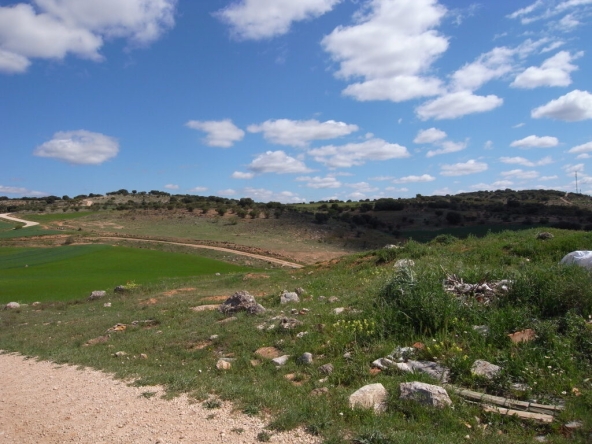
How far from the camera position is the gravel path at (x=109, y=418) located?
5.47 m

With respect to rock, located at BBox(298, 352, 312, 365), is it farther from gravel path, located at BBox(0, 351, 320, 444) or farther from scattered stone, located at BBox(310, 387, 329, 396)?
gravel path, located at BBox(0, 351, 320, 444)

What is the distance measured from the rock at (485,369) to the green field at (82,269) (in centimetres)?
2213

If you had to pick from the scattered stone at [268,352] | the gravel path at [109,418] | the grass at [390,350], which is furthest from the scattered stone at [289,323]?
the gravel path at [109,418]

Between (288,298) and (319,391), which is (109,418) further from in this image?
(288,298)

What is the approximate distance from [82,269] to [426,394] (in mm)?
37021

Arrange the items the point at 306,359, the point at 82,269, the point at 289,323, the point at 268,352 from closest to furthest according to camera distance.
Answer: the point at 306,359 < the point at 268,352 < the point at 289,323 < the point at 82,269

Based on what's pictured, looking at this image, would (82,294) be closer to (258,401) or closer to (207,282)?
(207,282)

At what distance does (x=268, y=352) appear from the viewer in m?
8.51

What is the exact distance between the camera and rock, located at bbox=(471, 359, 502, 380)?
591 centimetres

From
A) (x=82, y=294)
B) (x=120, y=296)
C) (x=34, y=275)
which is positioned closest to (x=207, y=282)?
(x=120, y=296)

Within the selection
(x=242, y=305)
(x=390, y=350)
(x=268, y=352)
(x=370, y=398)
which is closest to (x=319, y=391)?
(x=370, y=398)

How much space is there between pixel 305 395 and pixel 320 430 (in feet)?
3.70

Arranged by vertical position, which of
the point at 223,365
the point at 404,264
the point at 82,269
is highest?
the point at 404,264

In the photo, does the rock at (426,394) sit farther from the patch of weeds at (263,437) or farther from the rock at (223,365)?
the rock at (223,365)
